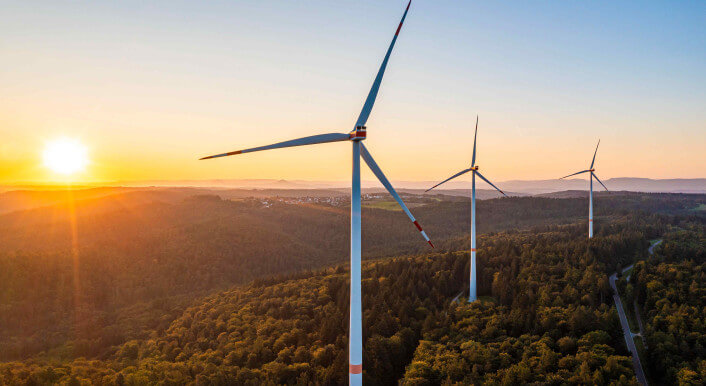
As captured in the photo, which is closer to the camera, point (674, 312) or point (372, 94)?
point (372, 94)

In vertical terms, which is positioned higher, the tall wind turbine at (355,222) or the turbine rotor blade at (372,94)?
the turbine rotor blade at (372,94)

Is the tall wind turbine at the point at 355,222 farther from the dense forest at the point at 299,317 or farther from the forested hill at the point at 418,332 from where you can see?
the dense forest at the point at 299,317

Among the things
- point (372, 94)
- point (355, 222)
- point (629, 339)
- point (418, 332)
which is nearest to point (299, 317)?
point (418, 332)

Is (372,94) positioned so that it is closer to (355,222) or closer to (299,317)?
(355,222)

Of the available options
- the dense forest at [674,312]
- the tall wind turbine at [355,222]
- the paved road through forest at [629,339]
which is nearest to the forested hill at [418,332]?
the paved road through forest at [629,339]

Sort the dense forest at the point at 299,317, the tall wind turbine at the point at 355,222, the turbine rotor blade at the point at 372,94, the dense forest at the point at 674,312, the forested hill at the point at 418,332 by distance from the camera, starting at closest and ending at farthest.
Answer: the tall wind turbine at the point at 355,222
the turbine rotor blade at the point at 372,94
the dense forest at the point at 674,312
the forested hill at the point at 418,332
the dense forest at the point at 299,317

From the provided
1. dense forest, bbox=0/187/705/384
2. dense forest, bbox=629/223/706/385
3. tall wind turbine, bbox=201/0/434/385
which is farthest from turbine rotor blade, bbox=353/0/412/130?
dense forest, bbox=629/223/706/385
